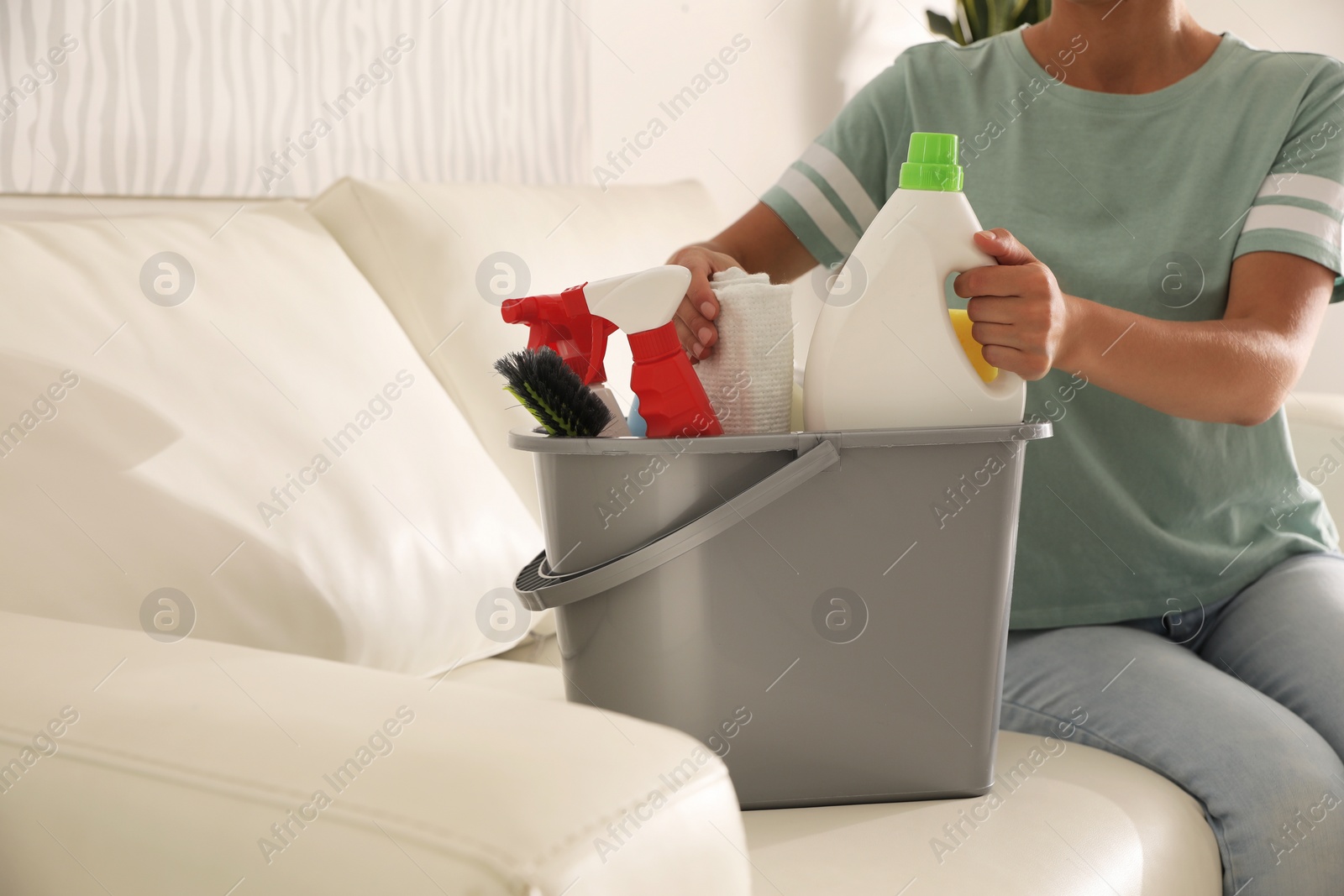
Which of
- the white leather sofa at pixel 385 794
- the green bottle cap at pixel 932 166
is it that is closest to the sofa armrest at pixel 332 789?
the white leather sofa at pixel 385 794

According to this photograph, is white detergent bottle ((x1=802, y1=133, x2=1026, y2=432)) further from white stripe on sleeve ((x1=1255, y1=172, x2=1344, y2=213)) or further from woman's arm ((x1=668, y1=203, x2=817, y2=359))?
white stripe on sleeve ((x1=1255, y1=172, x2=1344, y2=213))

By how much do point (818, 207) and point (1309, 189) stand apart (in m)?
0.41

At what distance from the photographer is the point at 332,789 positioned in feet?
1.20

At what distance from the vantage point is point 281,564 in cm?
72

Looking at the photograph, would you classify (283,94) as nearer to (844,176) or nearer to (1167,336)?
(844,176)

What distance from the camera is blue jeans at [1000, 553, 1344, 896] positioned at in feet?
2.30

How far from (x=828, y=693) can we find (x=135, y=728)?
36cm

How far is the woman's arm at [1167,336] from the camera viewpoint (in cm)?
60

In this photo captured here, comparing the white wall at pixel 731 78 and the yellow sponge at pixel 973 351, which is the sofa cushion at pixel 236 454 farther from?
the white wall at pixel 731 78

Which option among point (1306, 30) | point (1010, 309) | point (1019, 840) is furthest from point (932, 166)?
point (1306, 30)

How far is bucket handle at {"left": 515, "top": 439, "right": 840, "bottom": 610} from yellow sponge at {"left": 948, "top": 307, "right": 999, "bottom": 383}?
0.12 meters

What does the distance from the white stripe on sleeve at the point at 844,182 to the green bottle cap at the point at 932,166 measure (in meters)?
0.43

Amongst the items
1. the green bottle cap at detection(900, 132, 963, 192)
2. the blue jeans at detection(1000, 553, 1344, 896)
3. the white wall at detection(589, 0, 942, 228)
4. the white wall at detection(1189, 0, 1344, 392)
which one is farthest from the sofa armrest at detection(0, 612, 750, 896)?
the white wall at detection(1189, 0, 1344, 392)

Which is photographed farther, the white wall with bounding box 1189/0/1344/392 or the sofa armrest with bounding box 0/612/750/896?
the white wall with bounding box 1189/0/1344/392
